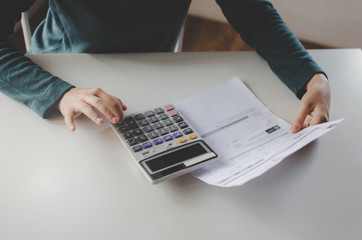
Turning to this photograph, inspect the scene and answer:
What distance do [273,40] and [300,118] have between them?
231 mm

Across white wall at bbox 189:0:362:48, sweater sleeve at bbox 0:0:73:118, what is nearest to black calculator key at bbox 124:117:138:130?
sweater sleeve at bbox 0:0:73:118

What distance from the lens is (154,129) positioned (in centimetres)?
57

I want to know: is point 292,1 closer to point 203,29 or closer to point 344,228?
point 203,29

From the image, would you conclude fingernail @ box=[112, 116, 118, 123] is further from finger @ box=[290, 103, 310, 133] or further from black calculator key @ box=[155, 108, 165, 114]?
finger @ box=[290, 103, 310, 133]

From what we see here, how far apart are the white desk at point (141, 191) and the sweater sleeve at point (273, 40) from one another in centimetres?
9

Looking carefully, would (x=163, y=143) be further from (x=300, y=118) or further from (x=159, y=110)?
(x=300, y=118)

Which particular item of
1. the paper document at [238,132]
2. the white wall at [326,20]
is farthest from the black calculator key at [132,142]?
the white wall at [326,20]

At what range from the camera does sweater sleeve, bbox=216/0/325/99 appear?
0.71 metres

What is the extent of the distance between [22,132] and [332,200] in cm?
49

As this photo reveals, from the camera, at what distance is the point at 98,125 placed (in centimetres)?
59

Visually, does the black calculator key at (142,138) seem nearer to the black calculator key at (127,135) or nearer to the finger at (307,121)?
the black calculator key at (127,135)

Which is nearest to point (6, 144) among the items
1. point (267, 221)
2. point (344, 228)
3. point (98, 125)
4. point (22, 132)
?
point (22, 132)

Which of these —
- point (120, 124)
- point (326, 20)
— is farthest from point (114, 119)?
point (326, 20)

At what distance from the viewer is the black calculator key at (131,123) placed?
0.57 meters
